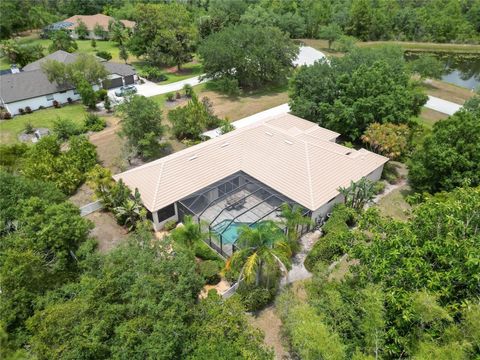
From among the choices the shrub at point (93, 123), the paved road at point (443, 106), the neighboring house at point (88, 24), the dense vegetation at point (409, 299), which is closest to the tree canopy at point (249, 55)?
the shrub at point (93, 123)

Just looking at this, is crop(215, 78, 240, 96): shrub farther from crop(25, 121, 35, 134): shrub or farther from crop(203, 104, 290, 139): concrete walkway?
crop(25, 121, 35, 134): shrub

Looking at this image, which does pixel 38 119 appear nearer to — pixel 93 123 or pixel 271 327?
pixel 93 123

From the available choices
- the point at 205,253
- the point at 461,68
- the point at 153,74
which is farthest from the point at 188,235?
the point at 461,68

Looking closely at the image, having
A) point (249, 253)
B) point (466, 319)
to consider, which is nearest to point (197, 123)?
point (249, 253)

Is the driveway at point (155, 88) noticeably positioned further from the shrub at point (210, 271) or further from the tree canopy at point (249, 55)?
the shrub at point (210, 271)

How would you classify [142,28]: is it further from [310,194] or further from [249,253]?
[249,253]

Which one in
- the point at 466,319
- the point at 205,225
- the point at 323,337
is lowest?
the point at 205,225

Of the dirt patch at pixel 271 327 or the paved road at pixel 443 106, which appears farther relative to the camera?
the paved road at pixel 443 106
